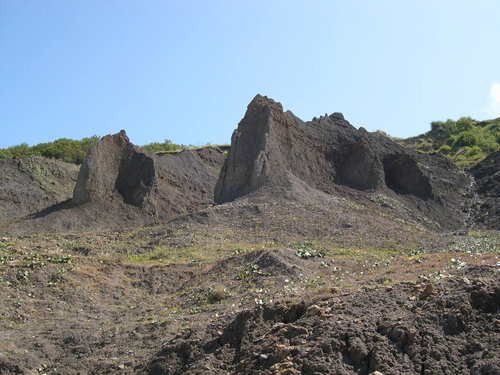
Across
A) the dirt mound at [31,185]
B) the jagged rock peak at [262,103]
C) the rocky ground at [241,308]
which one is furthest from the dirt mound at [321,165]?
the dirt mound at [31,185]

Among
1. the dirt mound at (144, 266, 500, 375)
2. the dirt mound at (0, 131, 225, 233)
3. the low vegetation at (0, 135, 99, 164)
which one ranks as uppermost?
the low vegetation at (0, 135, 99, 164)

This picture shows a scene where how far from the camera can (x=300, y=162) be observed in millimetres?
33156

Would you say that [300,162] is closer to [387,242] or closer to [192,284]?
[387,242]

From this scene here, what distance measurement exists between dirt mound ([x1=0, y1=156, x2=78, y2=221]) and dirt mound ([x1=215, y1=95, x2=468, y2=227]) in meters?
14.2

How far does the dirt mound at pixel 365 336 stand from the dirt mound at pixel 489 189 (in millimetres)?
23098

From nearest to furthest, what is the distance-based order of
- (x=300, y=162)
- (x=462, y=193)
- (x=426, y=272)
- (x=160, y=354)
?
(x=160, y=354) < (x=426, y=272) < (x=300, y=162) < (x=462, y=193)

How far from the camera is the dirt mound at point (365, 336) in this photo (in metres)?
8.71

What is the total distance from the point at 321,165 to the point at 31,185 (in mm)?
19859

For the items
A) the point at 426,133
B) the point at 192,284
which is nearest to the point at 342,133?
Result: the point at 192,284

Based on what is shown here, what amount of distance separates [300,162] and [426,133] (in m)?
40.5

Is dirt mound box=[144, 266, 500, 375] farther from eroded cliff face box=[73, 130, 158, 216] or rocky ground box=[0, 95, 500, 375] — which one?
eroded cliff face box=[73, 130, 158, 216]

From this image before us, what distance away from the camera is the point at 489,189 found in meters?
38.8

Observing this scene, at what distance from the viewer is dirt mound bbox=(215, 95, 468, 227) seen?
31312mm

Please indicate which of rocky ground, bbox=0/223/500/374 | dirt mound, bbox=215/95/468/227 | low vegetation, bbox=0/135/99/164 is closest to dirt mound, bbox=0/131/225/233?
dirt mound, bbox=215/95/468/227
